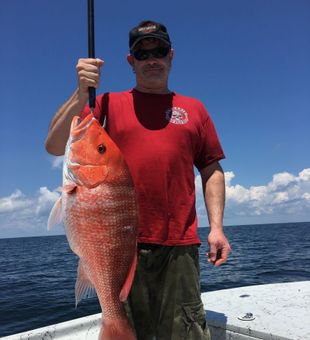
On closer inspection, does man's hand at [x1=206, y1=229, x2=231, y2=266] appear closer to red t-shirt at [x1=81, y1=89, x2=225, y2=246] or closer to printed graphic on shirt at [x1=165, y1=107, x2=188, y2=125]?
red t-shirt at [x1=81, y1=89, x2=225, y2=246]

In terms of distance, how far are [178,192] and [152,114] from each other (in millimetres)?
628

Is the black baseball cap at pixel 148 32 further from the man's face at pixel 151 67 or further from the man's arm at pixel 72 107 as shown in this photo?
the man's arm at pixel 72 107

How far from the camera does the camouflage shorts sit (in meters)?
2.77

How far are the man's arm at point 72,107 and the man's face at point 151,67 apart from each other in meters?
0.65

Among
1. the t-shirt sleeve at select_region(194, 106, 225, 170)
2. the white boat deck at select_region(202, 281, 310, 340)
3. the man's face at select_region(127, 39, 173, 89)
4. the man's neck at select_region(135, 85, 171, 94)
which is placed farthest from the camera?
the white boat deck at select_region(202, 281, 310, 340)

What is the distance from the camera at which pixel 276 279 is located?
1583 cm

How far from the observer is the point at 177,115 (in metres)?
2.97

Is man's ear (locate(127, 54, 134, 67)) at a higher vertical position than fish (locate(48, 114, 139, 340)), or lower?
higher

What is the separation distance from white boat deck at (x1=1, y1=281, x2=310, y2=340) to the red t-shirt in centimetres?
173

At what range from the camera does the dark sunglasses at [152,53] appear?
2896 mm

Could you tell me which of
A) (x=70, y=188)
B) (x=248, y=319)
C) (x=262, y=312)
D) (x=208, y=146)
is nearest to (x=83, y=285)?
(x=70, y=188)

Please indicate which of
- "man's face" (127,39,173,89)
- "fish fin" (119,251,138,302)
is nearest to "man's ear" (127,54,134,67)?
"man's face" (127,39,173,89)

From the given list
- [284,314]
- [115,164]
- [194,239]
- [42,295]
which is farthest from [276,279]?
[115,164]

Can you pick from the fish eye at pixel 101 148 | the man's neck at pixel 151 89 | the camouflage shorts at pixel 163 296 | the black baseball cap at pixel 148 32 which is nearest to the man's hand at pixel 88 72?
the fish eye at pixel 101 148
